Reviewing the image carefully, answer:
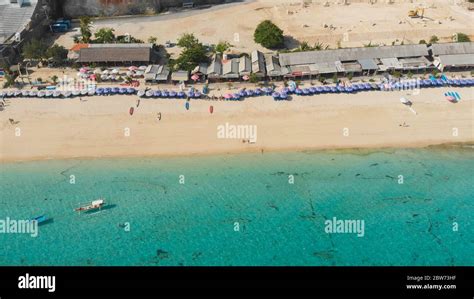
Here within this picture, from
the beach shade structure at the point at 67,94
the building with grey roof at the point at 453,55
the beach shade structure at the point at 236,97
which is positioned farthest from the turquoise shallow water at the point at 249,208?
the building with grey roof at the point at 453,55

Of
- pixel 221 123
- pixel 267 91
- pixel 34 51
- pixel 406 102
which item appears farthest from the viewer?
pixel 34 51

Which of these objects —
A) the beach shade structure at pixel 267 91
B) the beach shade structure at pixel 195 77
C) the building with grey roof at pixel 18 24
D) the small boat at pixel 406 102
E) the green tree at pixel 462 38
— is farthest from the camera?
the green tree at pixel 462 38

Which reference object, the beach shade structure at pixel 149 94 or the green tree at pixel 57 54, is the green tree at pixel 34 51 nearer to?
the green tree at pixel 57 54

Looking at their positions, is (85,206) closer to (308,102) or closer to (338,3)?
(308,102)

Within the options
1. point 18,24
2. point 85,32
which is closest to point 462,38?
point 85,32

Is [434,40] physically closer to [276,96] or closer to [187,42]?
[276,96]
